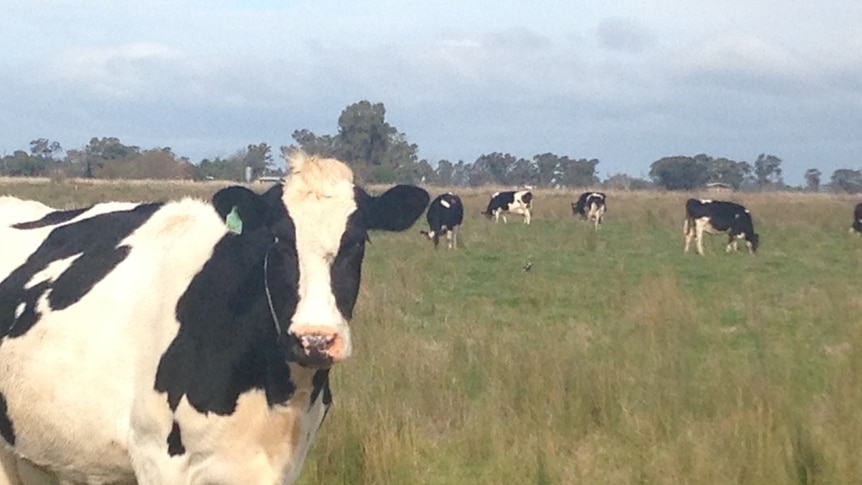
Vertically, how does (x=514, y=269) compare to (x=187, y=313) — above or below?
below

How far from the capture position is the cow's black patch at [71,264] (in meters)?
5.80

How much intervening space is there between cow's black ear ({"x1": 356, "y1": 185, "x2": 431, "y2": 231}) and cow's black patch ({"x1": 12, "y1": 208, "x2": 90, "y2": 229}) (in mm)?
2253

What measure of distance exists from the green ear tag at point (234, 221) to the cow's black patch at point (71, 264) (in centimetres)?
89

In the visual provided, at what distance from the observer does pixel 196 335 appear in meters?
5.13

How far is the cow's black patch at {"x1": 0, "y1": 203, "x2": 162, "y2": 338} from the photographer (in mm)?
5797

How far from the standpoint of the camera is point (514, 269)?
22078mm

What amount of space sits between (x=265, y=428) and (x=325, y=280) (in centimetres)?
88

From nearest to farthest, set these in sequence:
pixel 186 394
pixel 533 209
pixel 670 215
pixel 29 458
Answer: pixel 186 394 < pixel 29 458 < pixel 670 215 < pixel 533 209

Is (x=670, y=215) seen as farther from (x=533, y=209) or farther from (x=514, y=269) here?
(x=514, y=269)

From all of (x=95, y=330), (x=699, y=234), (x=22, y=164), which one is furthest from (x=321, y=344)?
(x=22, y=164)

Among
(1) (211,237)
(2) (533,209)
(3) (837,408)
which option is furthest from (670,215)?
(1) (211,237)

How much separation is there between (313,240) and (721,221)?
29104 millimetres

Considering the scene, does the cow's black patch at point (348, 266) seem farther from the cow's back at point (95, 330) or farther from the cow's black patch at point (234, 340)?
the cow's back at point (95, 330)

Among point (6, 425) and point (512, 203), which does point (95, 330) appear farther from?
point (512, 203)
